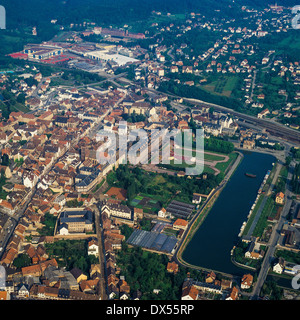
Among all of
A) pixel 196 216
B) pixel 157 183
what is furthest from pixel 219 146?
pixel 196 216

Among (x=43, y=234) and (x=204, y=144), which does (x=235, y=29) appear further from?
(x=43, y=234)

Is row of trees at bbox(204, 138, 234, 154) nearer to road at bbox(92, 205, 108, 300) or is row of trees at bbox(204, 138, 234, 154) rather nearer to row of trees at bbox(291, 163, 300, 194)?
row of trees at bbox(291, 163, 300, 194)

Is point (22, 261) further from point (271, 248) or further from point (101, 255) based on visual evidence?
point (271, 248)

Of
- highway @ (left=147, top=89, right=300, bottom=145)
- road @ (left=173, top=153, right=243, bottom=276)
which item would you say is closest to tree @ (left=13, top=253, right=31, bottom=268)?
road @ (left=173, top=153, right=243, bottom=276)

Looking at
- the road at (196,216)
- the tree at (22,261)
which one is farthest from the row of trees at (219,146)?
the tree at (22,261)

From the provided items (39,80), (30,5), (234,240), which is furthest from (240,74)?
(30,5)

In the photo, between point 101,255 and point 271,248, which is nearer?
point 101,255

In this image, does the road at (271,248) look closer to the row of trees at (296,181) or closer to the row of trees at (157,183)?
the row of trees at (296,181)
